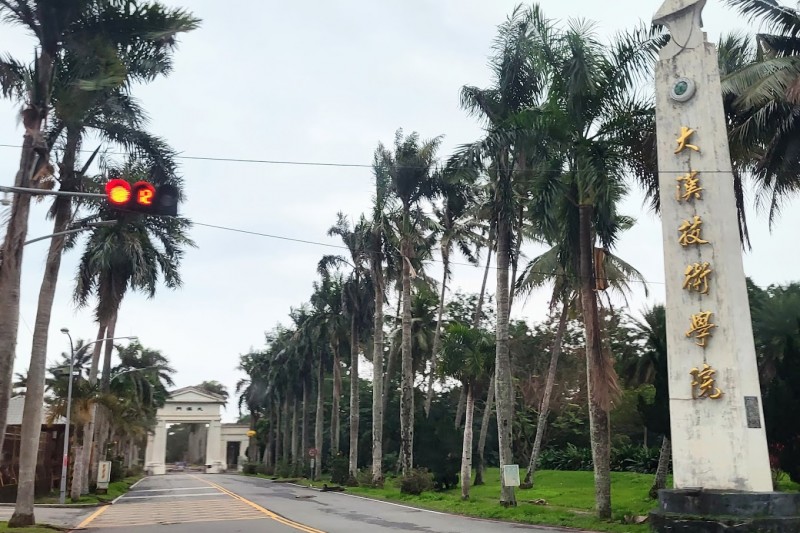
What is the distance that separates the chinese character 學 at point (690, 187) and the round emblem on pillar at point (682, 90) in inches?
71.0

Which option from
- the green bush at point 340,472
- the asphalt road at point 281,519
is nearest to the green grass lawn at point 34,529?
the asphalt road at point 281,519

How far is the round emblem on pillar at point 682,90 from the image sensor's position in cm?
1681

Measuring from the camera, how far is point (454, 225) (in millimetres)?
38750

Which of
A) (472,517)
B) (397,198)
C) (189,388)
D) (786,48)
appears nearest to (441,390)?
(397,198)

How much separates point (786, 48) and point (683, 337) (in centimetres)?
992

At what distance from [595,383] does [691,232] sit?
5040 mm

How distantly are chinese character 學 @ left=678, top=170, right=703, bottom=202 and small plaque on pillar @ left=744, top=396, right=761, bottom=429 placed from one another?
14.5 feet

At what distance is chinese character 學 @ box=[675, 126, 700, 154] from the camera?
16531 mm

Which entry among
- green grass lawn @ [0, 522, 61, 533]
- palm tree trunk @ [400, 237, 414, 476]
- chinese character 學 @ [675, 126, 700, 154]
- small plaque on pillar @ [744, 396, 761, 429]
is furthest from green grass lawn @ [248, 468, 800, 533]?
green grass lawn @ [0, 522, 61, 533]

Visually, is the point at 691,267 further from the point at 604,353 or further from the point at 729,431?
the point at 604,353

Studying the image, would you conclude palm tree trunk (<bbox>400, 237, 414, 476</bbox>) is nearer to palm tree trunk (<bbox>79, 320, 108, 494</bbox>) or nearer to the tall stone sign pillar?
palm tree trunk (<bbox>79, 320, 108, 494</bbox>)

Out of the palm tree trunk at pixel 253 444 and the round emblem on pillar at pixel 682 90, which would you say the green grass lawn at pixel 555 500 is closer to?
the round emblem on pillar at pixel 682 90

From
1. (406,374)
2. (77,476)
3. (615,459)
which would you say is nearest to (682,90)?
(406,374)

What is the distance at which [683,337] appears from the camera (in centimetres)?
1590
